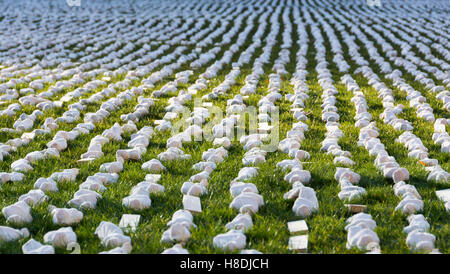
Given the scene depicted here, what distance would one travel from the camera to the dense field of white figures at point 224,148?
2709 millimetres

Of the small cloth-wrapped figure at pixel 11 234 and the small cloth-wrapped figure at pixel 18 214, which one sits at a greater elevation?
the small cloth-wrapped figure at pixel 18 214

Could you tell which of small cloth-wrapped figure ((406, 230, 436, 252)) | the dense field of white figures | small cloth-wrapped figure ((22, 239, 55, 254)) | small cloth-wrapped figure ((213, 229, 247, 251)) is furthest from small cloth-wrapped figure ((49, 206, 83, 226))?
small cloth-wrapped figure ((406, 230, 436, 252))

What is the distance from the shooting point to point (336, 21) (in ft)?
42.9

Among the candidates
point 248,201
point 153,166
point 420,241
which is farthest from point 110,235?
point 420,241

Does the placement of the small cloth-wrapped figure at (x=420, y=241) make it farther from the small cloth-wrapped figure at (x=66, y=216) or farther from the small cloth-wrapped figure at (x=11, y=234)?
the small cloth-wrapped figure at (x=11, y=234)

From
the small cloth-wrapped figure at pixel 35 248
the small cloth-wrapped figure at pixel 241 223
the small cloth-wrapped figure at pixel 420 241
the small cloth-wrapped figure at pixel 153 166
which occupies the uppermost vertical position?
the small cloth-wrapped figure at pixel 153 166

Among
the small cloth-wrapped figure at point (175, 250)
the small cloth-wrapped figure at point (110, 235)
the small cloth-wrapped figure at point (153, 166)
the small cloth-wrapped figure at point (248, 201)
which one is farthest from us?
the small cloth-wrapped figure at point (153, 166)

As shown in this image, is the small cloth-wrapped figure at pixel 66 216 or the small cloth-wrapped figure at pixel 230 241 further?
the small cloth-wrapped figure at pixel 66 216

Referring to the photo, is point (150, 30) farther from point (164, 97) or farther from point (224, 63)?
point (164, 97)

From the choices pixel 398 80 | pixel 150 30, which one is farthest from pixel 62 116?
pixel 150 30

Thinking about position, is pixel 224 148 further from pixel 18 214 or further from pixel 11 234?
pixel 11 234

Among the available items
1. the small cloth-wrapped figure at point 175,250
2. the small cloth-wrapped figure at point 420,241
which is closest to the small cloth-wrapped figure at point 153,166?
the small cloth-wrapped figure at point 175,250

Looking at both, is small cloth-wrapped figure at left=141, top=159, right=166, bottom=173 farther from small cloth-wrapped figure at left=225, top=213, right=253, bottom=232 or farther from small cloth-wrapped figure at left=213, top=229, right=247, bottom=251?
small cloth-wrapped figure at left=213, top=229, right=247, bottom=251

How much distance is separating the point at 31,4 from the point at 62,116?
12198 millimetres
